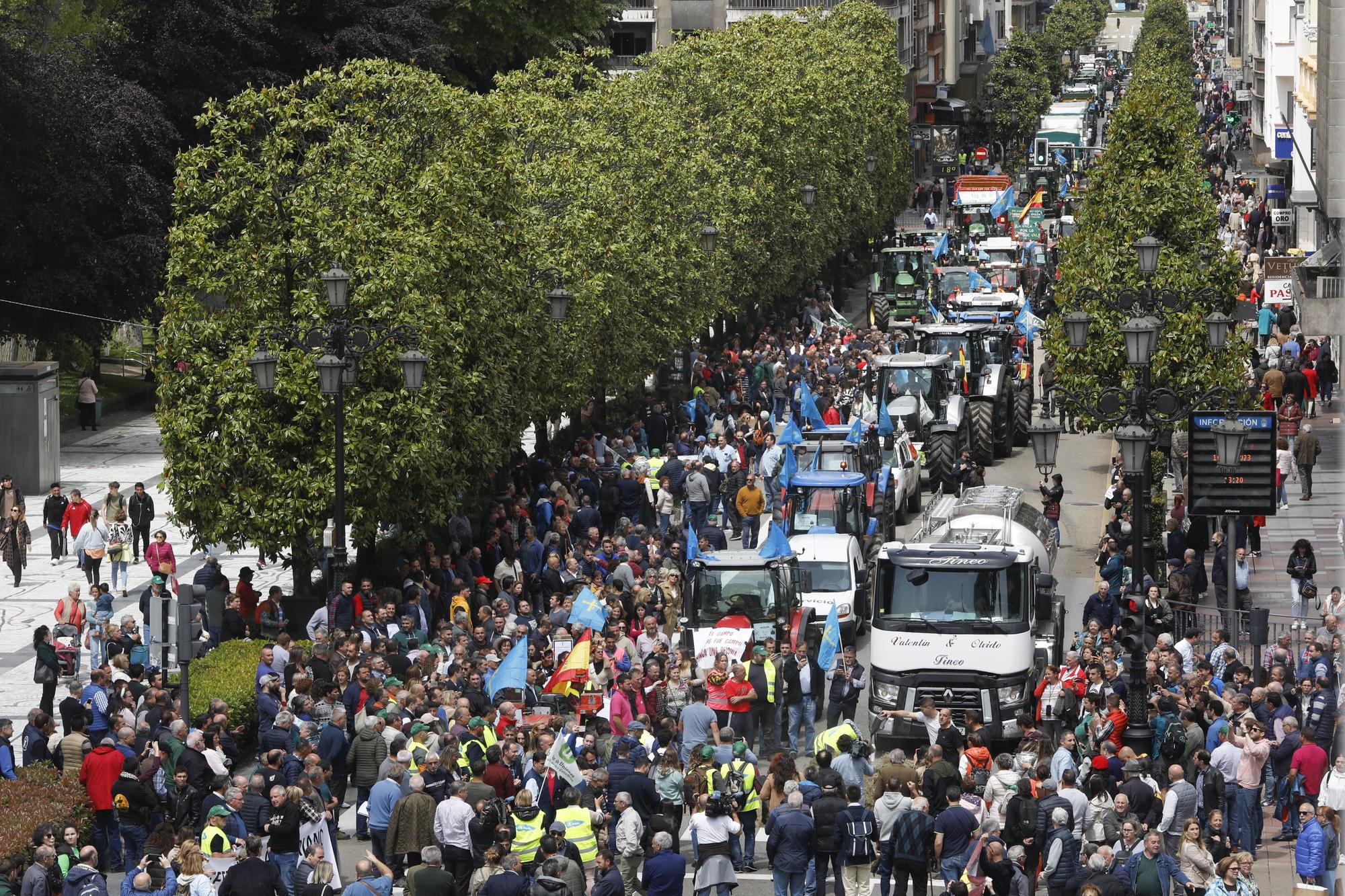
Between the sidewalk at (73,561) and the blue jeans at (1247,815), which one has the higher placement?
the sidewalk at (73,561)

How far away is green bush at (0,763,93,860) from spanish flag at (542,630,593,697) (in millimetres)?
5684

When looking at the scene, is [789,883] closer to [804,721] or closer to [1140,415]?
[804,721]

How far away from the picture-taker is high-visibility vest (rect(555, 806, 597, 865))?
746 inches

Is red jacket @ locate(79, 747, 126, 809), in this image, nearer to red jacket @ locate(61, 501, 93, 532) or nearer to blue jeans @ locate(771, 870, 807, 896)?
blue jeans @ locate(771, 870, 807, 896)

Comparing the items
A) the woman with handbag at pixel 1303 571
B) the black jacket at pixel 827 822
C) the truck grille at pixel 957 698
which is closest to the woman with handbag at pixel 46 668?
the truck grille at pixel 957 698

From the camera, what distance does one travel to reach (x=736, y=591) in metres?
28.6

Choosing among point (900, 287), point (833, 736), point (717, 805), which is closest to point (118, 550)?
A: point (833, 736)

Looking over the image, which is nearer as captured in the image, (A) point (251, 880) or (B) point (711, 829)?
(A) point (251, 880)

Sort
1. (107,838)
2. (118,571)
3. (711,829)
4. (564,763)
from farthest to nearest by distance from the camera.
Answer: (118,571)
(107,838)
(564,763)
(711,829)

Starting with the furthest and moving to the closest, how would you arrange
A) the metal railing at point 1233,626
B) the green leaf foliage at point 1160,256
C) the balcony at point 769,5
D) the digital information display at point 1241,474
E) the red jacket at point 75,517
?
1. the balcony at point 769,5
2. the green leaf foliage at point 1160,256
3. the red jacket at point 75,517
4. the digital information display at point 1241,474
5. the metal railing at point 1233,626

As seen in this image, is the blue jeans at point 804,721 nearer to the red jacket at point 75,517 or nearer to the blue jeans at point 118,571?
the blue jeans at point 118,571

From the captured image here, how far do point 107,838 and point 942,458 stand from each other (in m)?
23.6

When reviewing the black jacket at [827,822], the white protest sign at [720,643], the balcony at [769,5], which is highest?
the balcony at [769,5]

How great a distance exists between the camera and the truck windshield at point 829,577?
30.6 metres
